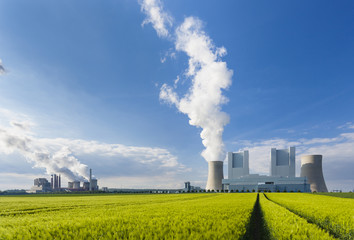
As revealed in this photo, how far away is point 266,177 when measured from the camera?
Answer: 109000 millimetres

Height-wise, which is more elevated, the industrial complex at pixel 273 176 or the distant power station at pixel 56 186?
the industrial complex at pixel 273 176

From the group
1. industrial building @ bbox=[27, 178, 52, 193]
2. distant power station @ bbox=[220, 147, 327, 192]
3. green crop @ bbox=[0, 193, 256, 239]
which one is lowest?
industrial building @ bbox=[27, 178, 52, 193]

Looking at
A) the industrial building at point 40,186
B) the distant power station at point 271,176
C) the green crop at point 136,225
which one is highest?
the green crop at point 136,225

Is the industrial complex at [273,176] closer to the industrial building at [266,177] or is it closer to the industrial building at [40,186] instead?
the industrial building at [266,177]

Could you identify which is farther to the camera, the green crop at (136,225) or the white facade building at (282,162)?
the white facade building at (282,162)

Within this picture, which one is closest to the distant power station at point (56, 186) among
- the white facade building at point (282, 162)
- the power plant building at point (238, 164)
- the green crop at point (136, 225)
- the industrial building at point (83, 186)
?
the industrial building at point (83, 186)

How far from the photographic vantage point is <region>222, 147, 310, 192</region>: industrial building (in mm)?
102688

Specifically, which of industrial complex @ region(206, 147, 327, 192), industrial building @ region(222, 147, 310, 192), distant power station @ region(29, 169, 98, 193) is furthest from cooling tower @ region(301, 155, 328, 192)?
distant power station @ region(29, 169, 98, 193)

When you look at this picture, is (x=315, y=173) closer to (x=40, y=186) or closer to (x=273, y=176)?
(x=273, y=176)

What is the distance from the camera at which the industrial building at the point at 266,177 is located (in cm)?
10269

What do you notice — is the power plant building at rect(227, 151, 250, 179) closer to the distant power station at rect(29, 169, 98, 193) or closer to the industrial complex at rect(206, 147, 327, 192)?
the industrial complex at rect(206, 147, 327, 192)

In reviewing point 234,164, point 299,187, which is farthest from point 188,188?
point 299,187

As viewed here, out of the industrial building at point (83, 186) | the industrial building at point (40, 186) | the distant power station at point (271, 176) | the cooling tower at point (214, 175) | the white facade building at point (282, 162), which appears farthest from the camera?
the industrial building at point (40, 186)

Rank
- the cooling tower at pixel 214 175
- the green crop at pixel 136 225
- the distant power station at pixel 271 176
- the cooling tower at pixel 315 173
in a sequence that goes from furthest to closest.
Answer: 1. the distant power station at pixel 271 176
2. the cooling tower at pixel 214 175
3. the cooling tower at pixel 315 173
4. the green crop at pixel 136 225
